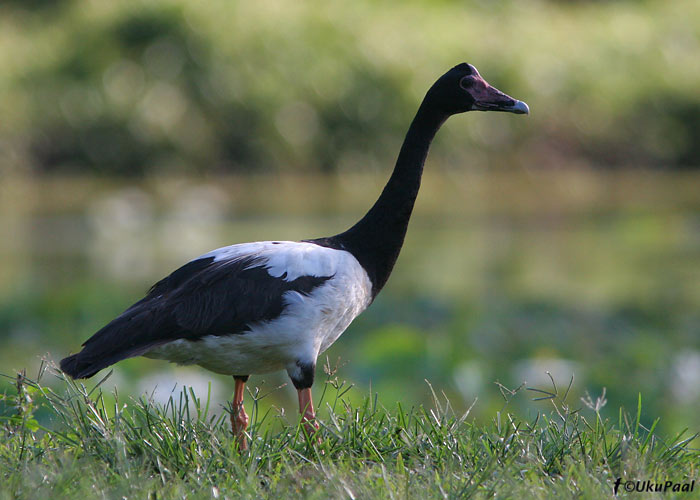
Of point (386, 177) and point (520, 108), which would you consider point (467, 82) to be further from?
point (386, 177)

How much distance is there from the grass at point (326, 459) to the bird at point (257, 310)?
0.15 metres

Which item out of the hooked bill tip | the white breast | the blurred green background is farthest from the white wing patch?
the blurred green background

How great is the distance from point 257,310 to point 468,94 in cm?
106

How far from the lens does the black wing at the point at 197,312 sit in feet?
11.3

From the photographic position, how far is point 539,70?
15.3 meters

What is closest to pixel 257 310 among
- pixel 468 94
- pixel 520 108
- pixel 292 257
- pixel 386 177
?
pixel 292 257

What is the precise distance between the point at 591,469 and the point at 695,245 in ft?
24.0

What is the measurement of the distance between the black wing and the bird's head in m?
0.80

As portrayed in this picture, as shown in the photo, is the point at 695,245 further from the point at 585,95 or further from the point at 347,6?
the point at 347,6

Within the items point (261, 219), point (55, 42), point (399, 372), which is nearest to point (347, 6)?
point (55, 42)

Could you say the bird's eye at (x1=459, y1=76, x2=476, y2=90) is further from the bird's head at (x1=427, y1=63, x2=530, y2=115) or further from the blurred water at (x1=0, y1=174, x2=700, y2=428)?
the blurred water at (x1=0, y1=174, x2=700, y2=428)

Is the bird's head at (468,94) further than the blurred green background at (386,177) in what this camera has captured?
No

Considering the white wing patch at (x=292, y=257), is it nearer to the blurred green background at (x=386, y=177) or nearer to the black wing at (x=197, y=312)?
the black wing at (x=197, y=312)

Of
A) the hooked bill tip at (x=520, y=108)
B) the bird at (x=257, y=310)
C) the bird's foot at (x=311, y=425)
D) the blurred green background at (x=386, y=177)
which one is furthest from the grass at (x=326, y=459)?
the blurred green background at (x=386, y=177)
